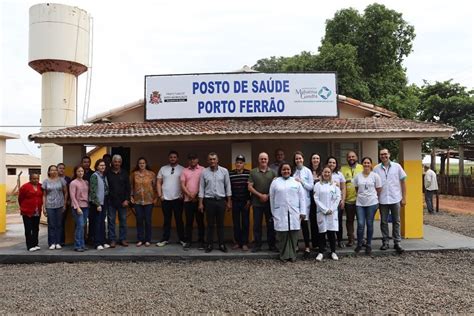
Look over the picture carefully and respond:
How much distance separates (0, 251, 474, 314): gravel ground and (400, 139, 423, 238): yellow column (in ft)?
4.01

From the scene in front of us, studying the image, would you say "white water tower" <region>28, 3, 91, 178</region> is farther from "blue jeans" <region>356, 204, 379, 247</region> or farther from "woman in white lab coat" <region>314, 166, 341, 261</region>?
"blue jeans" <region>356, 204, 379, 247</region>

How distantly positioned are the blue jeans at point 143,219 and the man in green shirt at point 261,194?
2.10 metres

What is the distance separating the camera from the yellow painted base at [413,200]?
8414mm

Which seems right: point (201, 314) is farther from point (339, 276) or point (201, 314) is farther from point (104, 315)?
point (339, 276)

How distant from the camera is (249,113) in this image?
9570mm

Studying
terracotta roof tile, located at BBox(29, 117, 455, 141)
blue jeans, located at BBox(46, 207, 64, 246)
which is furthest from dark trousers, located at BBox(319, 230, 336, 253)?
blue jeans, located at BBox(46, 207, 64, 246)

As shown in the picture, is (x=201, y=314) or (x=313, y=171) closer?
(x=201, y=314)

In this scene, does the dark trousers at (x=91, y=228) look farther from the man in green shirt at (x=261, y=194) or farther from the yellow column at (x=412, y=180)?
the yellow column at (x=412, y=180)

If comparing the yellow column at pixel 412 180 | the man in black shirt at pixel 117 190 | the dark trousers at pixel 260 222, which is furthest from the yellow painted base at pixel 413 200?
the man in black shirt at pixel 117 190

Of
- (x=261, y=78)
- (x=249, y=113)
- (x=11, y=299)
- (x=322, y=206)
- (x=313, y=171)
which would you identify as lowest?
(x=11, y=299)

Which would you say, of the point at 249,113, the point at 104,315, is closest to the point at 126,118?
the point at 249,113

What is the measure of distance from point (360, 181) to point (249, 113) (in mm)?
3297

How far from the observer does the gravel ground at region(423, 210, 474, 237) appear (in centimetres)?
1023

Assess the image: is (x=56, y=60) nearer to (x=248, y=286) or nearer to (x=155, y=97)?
(x=155, y=97)
